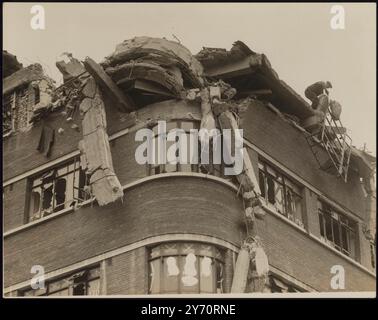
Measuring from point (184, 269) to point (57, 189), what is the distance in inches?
210

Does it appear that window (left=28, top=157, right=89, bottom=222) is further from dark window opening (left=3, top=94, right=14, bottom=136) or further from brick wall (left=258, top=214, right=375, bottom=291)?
brick wall (left=258, top=214, right=375, bottom=291)

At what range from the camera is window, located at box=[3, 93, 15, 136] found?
38497 mm

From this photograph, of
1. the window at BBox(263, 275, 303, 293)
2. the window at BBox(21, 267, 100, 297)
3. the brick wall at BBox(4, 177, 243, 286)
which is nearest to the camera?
the brick wall at BBox(4, 177, 243, 286)

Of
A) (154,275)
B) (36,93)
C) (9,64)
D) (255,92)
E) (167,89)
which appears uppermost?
(9,64)

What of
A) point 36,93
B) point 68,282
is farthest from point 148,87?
point 68,282

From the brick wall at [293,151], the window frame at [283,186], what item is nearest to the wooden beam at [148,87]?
the brick wall at [293,151]

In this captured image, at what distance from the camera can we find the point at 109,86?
34750 mm

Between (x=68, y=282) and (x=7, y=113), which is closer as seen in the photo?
(x=68, y=282)

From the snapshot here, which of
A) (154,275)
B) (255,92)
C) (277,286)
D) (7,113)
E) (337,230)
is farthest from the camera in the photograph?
(7,113)

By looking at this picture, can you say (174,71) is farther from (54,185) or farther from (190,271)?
(190,271)

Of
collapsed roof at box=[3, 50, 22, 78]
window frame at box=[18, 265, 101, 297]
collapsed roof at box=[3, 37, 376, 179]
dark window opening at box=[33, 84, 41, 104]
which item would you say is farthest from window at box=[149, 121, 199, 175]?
collapsed roof at box=[3, 50, 22, 78]

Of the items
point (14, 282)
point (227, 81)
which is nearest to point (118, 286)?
point (14, 282)

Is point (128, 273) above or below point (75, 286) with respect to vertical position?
below

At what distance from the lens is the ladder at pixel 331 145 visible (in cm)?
3788
